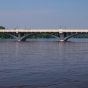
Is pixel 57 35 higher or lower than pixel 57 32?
lower

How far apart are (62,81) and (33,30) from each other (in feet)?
246

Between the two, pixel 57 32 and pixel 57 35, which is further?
pixel 57 35

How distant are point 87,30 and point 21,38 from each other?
22.4 m

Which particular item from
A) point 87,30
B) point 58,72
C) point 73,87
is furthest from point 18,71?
point 87,30

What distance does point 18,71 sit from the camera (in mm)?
19547

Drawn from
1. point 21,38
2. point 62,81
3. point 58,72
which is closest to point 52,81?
point 62,81

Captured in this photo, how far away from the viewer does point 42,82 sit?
15.7 m

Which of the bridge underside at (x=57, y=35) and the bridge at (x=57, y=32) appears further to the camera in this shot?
the bridge underside at (x=57, y=35)

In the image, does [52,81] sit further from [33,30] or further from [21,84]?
[33,30]

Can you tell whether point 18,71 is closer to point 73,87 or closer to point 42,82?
point 42,82

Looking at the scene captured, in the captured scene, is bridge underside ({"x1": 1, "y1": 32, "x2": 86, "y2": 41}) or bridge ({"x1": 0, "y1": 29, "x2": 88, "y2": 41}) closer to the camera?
bridge ({"x1": 0, "y1": 29, "x2": 88, "y2": 41})

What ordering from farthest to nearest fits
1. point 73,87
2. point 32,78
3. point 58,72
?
point 58,72 → point 32,78 → point 73,87

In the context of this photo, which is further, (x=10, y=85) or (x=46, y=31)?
(x=46, y=31)

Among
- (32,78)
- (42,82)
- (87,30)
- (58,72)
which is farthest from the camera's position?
(87,30)
